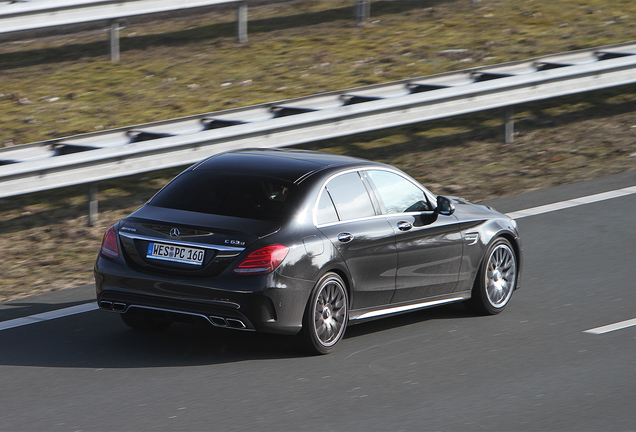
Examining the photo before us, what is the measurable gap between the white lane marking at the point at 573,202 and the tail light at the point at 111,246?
558 centimetres

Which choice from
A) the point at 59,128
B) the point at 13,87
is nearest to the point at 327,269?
the point at 59,128

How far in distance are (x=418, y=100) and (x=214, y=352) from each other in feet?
20.4

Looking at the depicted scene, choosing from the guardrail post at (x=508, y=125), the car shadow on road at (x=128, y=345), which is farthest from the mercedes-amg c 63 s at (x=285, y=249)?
the guardrail post at (x=508, y=125)

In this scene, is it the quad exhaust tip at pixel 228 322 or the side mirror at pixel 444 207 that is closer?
the quad exhaust tip at pixel 228 322

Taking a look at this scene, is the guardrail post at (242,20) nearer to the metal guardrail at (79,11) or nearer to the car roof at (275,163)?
the metal guardrail at (79,11)

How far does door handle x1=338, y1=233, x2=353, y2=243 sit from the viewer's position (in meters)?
7.63

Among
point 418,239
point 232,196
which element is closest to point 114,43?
point 418,239

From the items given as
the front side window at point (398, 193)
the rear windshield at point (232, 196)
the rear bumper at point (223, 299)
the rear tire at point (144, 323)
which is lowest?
the rear tire at point (144, 323)

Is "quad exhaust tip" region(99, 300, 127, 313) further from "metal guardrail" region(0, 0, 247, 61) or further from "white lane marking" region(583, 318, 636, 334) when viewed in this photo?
"metal guardrail" region(0, 0, 247, 61)

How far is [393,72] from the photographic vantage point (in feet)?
52.9

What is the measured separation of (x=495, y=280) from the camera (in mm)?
9086

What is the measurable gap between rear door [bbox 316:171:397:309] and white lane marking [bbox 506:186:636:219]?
4.13m

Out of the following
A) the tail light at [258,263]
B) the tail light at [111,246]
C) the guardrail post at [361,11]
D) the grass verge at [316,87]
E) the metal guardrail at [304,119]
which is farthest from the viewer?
the guardrail post at [361,11]

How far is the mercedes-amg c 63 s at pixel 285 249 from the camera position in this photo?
7141 mm
